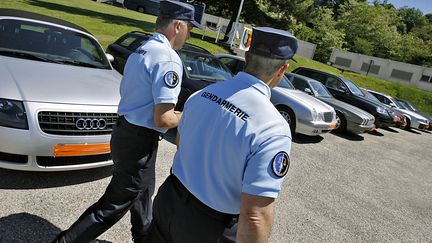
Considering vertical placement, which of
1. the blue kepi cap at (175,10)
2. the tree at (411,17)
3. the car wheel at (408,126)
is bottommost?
the car wheel at (408,126)

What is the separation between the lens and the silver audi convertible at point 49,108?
3010 millimetres

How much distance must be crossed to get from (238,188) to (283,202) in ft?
10.5

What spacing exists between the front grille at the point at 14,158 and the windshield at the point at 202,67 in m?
3.46

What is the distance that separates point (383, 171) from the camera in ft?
24.2

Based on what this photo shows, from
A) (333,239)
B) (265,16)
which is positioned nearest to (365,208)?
(333,239)

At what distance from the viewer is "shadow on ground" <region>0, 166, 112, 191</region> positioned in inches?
129

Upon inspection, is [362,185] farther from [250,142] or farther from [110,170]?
[250,142]

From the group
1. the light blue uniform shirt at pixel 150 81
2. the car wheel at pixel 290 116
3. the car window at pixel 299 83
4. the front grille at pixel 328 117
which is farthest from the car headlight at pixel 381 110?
the light blue uniform shirt at pixel 150 81

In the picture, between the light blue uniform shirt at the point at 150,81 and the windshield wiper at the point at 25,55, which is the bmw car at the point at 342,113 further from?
the light blue uniform shirt at the point at 150,81

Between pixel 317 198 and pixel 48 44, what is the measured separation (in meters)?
4.16

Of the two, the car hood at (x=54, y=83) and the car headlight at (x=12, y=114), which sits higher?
the car hood at (x=54, y=83)

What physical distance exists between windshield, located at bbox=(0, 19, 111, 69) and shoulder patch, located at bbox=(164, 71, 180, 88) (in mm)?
2665

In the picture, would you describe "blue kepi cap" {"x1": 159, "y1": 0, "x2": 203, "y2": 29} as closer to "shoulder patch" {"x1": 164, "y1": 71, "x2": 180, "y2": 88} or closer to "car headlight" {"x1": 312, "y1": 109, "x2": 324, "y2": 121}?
"shoulder patch" {"x1": 164, "y1": 71, "x2": 180, "y2": 88}

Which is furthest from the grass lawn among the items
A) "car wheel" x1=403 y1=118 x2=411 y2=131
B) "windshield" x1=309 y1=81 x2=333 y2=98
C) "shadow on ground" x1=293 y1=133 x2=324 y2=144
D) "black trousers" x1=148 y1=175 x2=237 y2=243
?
"black trousers" x1=148 y1=175 x2=237 y2=243
